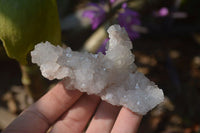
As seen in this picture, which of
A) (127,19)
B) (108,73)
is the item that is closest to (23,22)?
(108,73)

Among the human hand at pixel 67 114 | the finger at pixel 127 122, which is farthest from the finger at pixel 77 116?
the finger at pixel 127 122

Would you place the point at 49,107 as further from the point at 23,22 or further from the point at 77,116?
the point at 23,22

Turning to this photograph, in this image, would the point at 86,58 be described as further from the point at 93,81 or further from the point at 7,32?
the point at 7,32

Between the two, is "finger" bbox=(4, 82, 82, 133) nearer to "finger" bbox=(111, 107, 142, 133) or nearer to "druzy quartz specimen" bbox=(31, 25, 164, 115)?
"druzy quartz specimen" bbox=(31, 25, 164, 115)

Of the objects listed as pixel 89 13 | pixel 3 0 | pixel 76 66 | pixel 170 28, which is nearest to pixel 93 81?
pixel 76 66

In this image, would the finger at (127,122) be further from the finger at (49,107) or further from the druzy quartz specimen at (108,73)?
the finger at (49,107)

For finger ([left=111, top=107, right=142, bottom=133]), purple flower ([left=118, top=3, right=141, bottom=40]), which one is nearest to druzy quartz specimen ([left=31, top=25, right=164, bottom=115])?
finger ([left=111, top=107, right=142, bottom=133])
